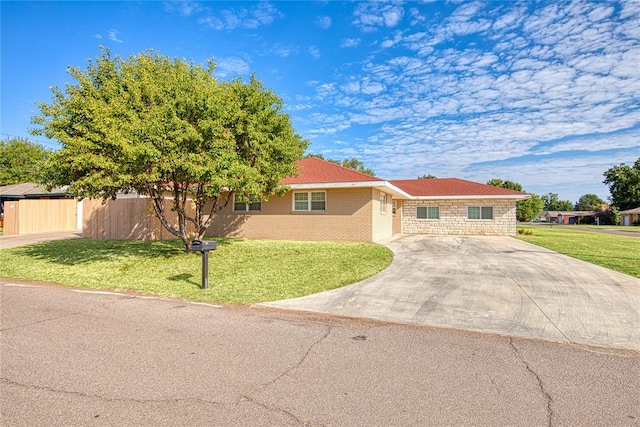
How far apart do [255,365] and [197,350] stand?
89 cm

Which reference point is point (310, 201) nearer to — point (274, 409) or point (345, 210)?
point (345, 210)

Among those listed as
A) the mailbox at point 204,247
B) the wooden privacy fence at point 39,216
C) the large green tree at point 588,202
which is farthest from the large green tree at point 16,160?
the large green tree at point 588,202

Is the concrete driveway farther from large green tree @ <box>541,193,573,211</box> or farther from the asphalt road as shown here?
large green tree @ <box>541,193,573,211</box>

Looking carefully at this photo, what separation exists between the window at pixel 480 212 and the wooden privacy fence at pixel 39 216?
2602cm

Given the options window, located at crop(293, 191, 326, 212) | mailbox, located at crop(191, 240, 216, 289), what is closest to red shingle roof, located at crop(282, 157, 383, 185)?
window, located at crop(293, 191, 326, 212)

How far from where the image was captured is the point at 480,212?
22.7m

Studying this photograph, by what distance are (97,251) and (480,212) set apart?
2086cm

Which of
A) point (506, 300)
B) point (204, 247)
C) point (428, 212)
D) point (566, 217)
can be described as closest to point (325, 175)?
point (204, 247)

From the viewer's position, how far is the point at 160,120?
31.3ft

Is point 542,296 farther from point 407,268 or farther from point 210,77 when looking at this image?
point 210,77

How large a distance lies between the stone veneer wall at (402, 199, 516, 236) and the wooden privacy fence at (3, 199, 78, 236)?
22.3 meters

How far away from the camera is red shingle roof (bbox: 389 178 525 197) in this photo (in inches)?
876

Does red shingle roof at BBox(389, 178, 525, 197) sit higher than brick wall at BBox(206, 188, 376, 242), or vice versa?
red shingle roof at BBox(389, 178, 525, 197)

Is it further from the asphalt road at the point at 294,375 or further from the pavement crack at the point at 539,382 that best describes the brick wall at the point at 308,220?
the pavement crack at the point at 539,382
